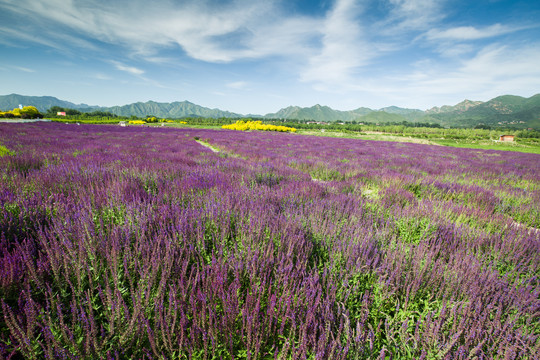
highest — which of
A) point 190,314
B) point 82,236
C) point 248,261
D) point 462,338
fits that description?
point 82,236

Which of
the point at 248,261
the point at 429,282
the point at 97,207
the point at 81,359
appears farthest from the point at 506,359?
the point at 97,207

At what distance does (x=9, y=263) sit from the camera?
114cm

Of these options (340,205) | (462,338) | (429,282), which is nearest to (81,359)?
(462,338)

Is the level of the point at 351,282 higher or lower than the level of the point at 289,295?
lower

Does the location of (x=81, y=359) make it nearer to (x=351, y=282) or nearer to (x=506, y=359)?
(x=351, y=282)

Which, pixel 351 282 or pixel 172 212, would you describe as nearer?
pixel 351 282

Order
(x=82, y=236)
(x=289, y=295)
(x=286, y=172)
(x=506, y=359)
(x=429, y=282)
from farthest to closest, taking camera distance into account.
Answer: (x=286, y=172)
(x=429, y=282)
(x=82, y=236)
(x=289, y=295)
(x=506, y=359)

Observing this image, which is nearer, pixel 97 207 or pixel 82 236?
pixel 82 236

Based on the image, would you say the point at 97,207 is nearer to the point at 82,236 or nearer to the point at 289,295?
the point at 82,236

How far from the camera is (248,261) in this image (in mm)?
1467

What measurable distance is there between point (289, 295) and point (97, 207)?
224cm

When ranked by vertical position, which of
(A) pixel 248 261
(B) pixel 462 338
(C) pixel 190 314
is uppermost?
(A) pixel 248 261

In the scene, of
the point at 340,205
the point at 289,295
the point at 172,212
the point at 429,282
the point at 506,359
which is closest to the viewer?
the point at 506,359

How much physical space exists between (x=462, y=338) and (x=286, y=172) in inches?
180
